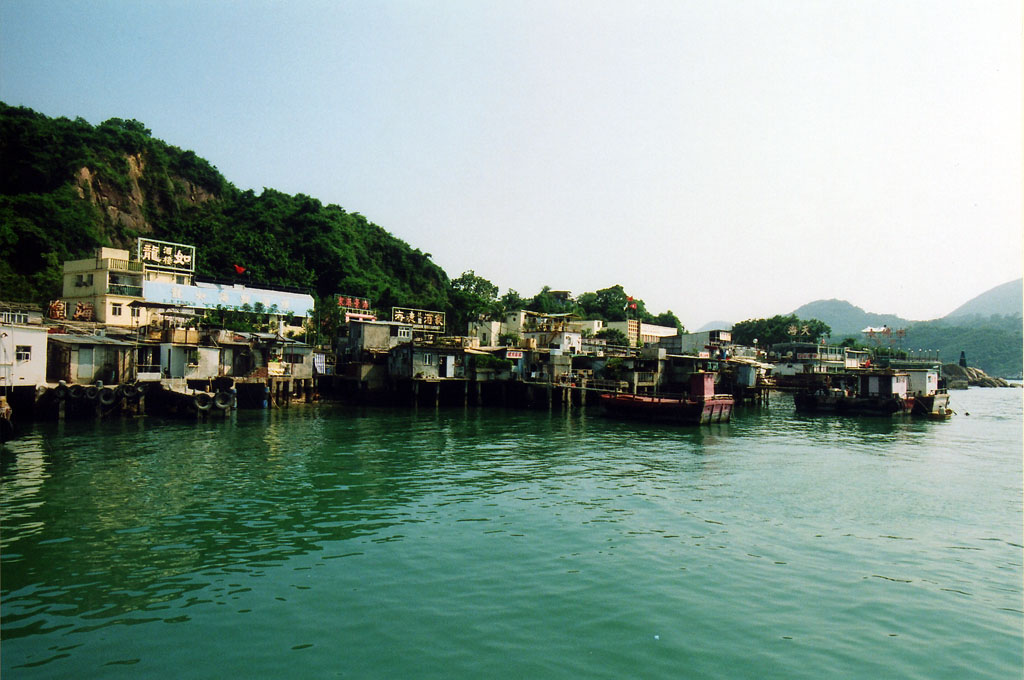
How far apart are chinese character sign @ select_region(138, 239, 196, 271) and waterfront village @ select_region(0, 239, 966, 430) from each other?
0.49ft

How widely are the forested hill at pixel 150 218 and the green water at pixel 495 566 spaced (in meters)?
38.7

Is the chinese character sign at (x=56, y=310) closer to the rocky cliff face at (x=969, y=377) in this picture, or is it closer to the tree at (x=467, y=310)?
the tree at (x=467, y=310)

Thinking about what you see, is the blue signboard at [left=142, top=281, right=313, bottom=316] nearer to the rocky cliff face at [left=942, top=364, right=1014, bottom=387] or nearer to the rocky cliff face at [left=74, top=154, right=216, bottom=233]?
the rocky cliff face at [left=74, top=154, right=216, bottom=233]

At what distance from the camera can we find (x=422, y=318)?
234ft

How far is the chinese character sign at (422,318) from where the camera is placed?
67.9 meters

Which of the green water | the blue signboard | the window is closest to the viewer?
the green water

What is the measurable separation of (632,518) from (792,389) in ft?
186

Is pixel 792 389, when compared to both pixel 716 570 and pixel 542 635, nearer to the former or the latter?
pixel 716 570

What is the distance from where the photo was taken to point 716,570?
13.8 metres

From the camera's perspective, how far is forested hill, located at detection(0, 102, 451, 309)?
188 ft

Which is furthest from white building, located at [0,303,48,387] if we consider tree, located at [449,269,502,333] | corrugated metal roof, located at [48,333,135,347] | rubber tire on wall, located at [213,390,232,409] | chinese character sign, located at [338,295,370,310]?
tree, located at [449,269,502,333]

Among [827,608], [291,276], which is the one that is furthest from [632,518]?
[291,276]

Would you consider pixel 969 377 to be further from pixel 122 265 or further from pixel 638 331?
pixel 122 265

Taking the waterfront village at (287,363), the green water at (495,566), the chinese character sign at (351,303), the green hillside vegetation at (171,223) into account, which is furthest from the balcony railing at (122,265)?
the green water at (495,566)
